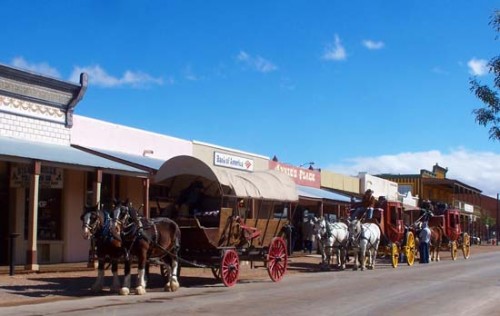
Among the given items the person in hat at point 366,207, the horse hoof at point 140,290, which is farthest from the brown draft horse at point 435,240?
the horse hoof at point 140,290

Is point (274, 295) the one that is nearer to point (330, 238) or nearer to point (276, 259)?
point (276, 259)

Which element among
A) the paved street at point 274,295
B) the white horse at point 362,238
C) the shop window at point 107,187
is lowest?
the paved street at point 274,295

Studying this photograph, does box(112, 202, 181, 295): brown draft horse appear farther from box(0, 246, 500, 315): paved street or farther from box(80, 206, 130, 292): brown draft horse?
box(0, 246, 500, 315): paved street

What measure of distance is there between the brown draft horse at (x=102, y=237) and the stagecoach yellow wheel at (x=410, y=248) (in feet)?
54.7

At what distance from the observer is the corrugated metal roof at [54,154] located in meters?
19.3

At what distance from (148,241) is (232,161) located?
1647 cm

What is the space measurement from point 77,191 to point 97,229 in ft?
29.1

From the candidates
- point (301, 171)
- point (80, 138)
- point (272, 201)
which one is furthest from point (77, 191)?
point (301, 171)

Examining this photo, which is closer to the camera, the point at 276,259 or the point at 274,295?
the point at 274,295

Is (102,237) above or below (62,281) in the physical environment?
above

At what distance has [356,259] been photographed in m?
25.6

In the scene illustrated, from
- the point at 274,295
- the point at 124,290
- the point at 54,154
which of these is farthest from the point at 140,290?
the point at 54,154

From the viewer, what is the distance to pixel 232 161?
106 feet

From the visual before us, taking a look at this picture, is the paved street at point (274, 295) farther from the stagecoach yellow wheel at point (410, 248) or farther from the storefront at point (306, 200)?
the storefront at point (306, 200)
